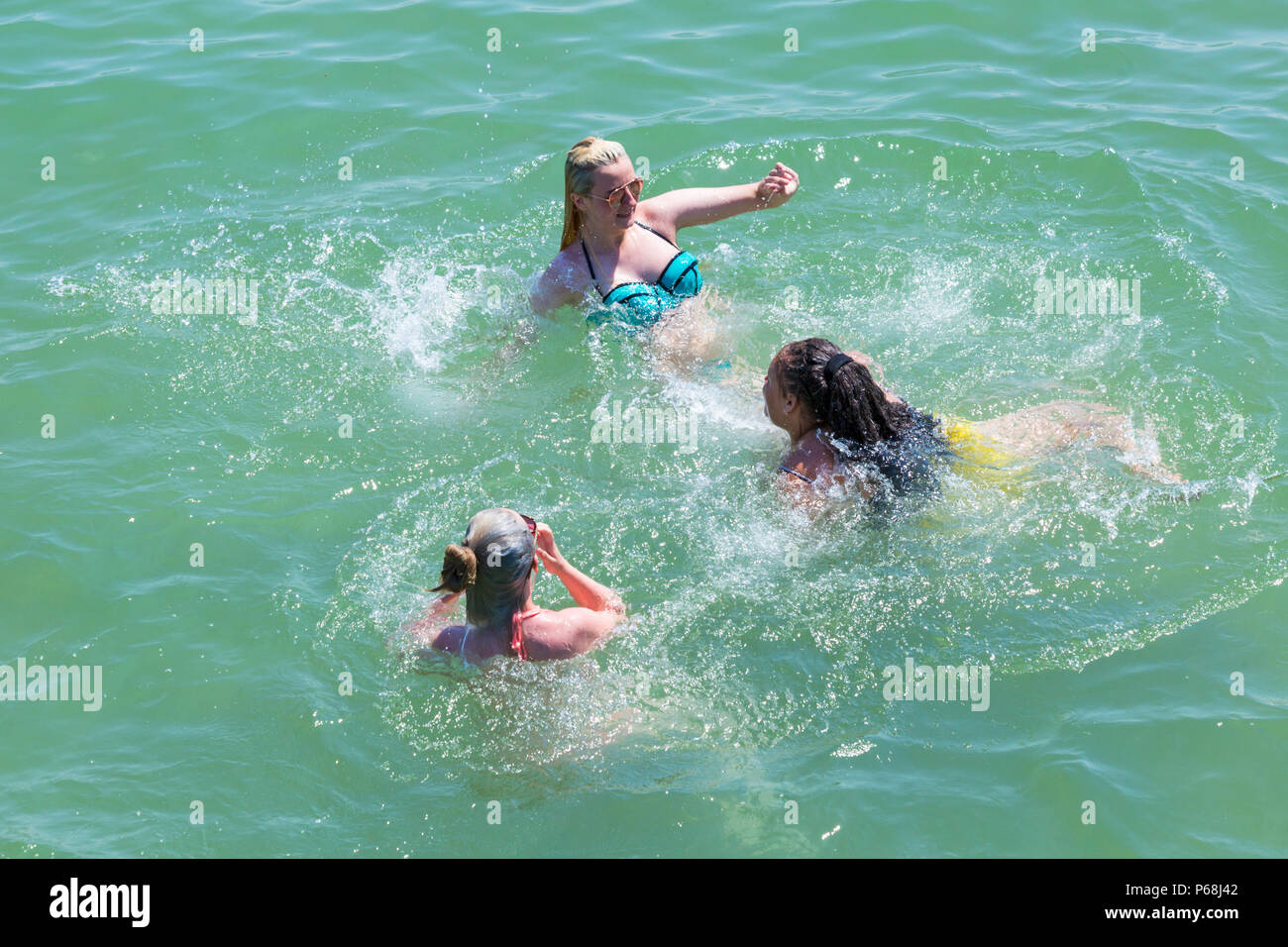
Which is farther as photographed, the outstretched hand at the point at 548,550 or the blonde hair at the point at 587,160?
the blonde hair at the point at 587,160

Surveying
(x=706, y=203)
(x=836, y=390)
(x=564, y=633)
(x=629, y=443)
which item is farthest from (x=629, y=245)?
(x=564, y=633)

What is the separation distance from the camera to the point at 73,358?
7.47m

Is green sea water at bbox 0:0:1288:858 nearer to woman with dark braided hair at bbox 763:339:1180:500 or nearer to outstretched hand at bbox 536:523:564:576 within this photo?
woman with dark braided hair at bbox 763:339:1180:500

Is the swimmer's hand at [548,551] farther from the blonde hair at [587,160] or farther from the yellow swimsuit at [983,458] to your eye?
the blonde hair at [587,160]

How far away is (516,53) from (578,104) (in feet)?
3.36

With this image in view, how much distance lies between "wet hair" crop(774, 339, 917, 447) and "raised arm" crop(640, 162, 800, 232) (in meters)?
1.76

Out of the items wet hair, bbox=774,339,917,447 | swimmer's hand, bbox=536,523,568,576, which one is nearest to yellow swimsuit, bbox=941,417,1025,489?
wet hair, bbox=774,339,917,447

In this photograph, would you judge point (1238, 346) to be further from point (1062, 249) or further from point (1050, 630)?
point (1050, 630)

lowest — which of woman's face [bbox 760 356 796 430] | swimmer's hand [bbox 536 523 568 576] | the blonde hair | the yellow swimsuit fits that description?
swimmer's hand [bbox 536 523 568 576]

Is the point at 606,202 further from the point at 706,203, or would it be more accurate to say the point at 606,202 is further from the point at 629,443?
the point at 629,443

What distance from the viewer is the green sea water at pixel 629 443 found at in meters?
4.94

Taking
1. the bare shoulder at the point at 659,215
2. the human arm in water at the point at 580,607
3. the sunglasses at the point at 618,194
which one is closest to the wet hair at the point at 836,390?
the human arm in water at the point at 580,607

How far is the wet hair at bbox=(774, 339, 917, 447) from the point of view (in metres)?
5.71

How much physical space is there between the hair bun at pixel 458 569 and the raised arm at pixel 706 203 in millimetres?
3478
